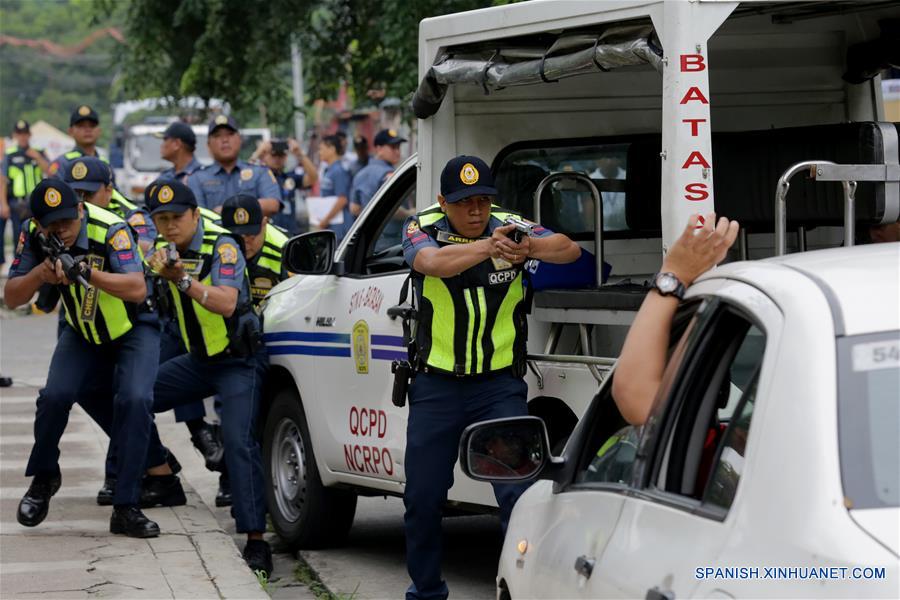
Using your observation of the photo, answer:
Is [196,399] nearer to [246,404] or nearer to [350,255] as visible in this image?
[246,404]

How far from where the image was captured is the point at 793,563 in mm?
2555

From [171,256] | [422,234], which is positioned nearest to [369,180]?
[171,256]

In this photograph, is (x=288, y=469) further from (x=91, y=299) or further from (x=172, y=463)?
(x=91, y=299)

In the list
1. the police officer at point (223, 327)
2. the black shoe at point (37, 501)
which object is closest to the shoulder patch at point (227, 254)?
the police officer at point (223, 327)

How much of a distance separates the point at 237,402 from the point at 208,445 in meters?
1.86

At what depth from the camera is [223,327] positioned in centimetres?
775

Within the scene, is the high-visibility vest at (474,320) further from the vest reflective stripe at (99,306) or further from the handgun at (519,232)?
the vest reflective stripe at (99,306)

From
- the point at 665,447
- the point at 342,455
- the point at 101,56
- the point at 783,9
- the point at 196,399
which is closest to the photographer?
the point at 665,447

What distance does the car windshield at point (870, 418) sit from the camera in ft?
8.48

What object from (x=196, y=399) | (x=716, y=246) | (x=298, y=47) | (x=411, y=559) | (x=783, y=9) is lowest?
(x=411, y=559)

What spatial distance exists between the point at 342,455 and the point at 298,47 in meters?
8.65

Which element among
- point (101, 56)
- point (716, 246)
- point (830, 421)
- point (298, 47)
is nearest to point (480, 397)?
point (716, 246)

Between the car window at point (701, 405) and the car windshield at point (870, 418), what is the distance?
1.47 ft

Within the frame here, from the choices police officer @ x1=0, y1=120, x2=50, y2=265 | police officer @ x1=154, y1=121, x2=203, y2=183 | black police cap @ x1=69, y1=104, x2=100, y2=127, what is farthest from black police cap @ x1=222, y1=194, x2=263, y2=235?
police officer @ x1=0, y1=120, x2=50, y2=265
